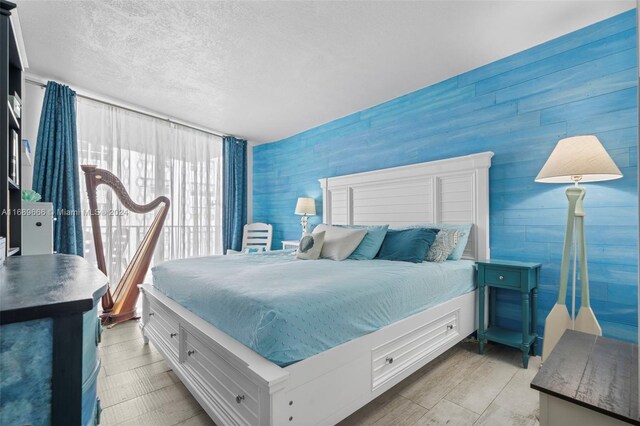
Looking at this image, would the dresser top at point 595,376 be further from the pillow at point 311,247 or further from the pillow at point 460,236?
the pillow at point 311,247

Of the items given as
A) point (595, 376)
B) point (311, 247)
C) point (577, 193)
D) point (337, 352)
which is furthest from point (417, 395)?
point (577, 193)

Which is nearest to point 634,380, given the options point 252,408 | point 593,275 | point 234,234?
point 252,408

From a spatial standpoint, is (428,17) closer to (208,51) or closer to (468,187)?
(468,187)

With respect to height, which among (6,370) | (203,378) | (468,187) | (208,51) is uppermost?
(208,51)

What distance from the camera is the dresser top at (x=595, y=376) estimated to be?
32.3 inches

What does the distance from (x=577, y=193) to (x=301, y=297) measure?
197 cm

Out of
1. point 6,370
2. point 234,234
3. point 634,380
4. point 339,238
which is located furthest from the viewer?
point 234,234

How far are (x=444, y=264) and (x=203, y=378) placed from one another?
1846 millimetres

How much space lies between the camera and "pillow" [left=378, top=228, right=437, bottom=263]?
7.97 feet

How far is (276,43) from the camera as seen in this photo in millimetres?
2377

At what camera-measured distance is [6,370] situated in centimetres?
49

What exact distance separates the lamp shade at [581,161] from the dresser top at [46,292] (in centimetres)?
240

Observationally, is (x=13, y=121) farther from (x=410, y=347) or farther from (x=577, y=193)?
(x=577, y=193)

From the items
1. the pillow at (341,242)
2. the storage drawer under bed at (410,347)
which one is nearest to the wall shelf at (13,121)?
the pillow at (341,242)
